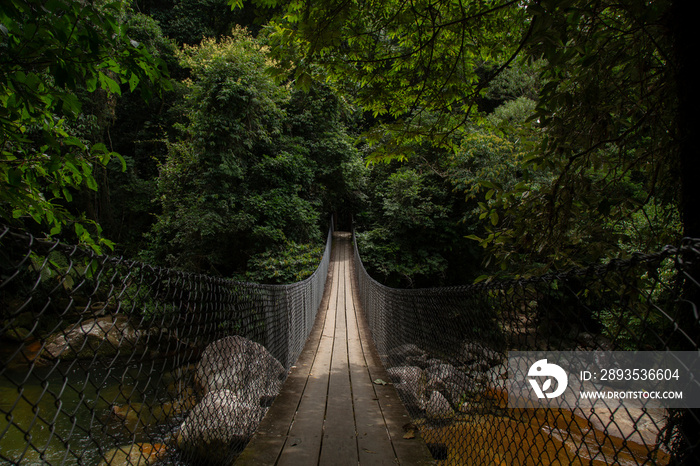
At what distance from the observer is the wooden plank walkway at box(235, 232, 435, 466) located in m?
1.78

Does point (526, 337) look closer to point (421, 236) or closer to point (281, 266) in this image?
point (281, 266)

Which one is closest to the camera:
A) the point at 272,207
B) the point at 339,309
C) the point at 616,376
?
the point at 616,376

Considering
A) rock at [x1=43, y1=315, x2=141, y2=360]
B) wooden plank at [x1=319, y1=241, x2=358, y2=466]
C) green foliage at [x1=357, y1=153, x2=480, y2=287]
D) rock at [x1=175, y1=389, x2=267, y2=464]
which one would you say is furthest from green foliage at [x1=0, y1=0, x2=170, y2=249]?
green foliage at [x1=357, y1=153, x2=480, y2=287]

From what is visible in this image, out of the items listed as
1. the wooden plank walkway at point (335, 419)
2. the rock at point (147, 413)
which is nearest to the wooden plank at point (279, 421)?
the wooden plank walkway at point (335, 419)

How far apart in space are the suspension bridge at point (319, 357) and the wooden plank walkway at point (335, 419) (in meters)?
0.01

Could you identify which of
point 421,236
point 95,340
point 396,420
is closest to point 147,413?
point 95,340

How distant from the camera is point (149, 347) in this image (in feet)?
6.69

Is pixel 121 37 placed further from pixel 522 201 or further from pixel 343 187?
pixel 343 187

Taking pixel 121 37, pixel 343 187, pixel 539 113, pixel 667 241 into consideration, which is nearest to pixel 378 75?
pixel 539 113

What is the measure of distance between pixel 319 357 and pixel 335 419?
1700 mm

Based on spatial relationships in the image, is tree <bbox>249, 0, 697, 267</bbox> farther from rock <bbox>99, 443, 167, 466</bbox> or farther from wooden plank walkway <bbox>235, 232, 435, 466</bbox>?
rock <bbox>99, 443, 167, 466</bbox>

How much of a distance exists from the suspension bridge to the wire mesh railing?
0.01m

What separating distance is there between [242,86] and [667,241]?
7.74 metres

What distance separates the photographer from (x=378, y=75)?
2779mm
